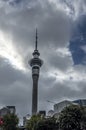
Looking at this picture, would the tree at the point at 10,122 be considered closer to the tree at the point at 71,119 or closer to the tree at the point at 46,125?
the tree at the point at 46,125

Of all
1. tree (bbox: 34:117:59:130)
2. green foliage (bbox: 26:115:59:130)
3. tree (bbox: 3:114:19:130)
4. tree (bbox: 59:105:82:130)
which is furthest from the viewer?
tree (bbox: 3:114:19:130)

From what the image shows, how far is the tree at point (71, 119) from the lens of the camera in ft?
357

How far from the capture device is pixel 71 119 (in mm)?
109188

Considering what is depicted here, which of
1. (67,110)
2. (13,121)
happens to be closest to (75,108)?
(67,110)

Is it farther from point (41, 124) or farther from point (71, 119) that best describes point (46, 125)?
point (71, 119)

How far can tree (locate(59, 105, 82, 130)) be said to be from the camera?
108938mm

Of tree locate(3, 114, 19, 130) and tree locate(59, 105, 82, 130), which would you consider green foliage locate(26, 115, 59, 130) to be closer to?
tree locate(3, 114, 19, 130)

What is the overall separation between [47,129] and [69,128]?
801 inches

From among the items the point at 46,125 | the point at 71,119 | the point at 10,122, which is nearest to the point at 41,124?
the point at 46,125

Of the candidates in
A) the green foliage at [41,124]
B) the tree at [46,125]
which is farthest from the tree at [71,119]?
the green foliage at [41,124]

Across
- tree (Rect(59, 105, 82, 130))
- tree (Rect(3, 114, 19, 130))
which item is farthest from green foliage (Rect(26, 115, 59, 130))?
tree (Rect(59, 105, 82, 130))

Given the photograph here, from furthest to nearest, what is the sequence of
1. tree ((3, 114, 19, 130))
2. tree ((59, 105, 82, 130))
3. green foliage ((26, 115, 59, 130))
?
tree ((3, 114, 19, 130)), green foliage ((26, 115, 59, 130)), tree ((59, 105, 82, 130))

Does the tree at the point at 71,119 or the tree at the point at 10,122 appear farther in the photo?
the tree at the point at 10,122

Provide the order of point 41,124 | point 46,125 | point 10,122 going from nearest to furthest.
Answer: point 41,124, point 46,125, point 10,122
